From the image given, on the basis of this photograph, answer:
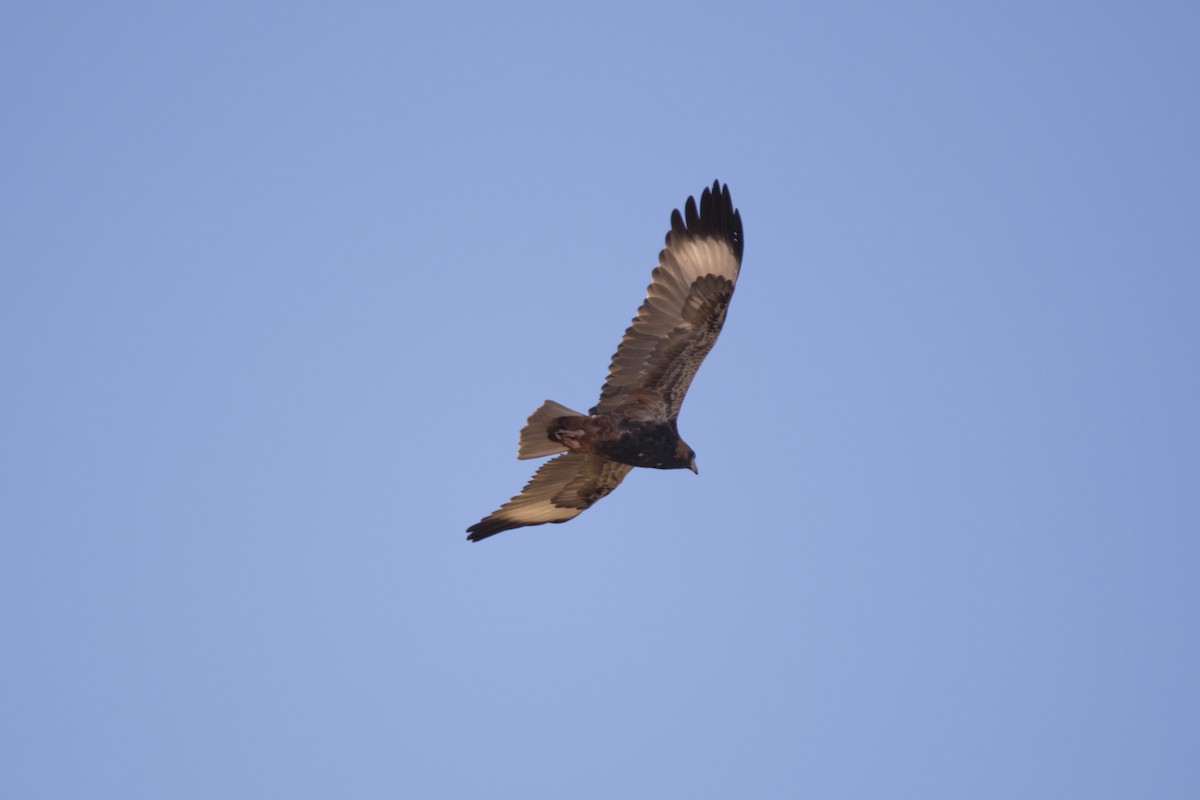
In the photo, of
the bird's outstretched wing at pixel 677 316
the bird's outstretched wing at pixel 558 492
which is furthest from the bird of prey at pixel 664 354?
the bird's outstretched wing at pixel 558 492

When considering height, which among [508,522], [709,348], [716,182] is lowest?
[508,522]

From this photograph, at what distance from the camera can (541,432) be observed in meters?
13.7

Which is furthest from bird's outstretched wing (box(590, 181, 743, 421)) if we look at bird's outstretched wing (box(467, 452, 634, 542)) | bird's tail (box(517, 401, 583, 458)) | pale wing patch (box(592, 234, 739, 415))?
bird's outstretched wing (box(467, 452, 634, 542))

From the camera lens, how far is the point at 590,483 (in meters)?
14.8

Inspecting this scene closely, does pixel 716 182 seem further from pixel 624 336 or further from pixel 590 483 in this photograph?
pixel 590 483

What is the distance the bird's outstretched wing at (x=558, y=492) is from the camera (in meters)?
14.6

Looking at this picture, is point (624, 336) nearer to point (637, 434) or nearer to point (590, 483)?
point (637, 434)

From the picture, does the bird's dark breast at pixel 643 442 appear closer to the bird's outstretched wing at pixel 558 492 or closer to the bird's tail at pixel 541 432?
the bird's tail at pixel 541 432

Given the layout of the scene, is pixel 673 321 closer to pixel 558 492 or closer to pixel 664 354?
pixel 664 354

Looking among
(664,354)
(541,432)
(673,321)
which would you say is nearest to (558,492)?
(541,432)

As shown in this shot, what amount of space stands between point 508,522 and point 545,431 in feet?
4.88

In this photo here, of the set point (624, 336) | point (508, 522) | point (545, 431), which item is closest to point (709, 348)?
point (624, 336)

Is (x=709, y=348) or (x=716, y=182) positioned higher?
(x=716, y=182)

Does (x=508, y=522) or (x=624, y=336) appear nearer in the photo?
(x=624, y=336)
